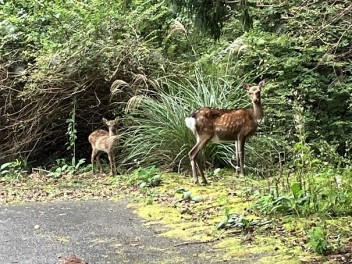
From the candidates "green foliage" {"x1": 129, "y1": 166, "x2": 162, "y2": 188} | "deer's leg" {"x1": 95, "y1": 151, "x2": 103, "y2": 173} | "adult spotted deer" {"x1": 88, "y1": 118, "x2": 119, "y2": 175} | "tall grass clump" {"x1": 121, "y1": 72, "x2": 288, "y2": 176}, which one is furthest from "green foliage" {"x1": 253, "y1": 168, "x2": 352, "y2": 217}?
"deer's leg" {"x1": 95, "y1": 151, "x2": 103, "y2": 173}

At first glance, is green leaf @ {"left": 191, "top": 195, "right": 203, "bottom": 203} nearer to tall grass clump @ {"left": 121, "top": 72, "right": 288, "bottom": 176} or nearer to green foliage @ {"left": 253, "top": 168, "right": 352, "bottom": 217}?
green foliage @ {"left": 253, "top": 168, "right": 352, "bottom": 217}

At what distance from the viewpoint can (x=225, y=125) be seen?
8953 millimetres

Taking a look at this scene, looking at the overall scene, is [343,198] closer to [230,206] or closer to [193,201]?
[230,206]

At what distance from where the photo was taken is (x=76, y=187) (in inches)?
364

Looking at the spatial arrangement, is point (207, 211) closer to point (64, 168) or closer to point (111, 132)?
point (111, 132)

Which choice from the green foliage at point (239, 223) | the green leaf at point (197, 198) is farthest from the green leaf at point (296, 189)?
the green leaf at point (197, 198)

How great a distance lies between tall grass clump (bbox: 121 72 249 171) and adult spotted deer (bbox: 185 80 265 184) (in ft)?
2.48


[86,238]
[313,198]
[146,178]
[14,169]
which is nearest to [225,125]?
[146,178]

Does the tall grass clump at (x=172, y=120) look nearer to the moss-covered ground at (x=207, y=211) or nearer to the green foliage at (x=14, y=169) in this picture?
the moss-covered ground at (x=207, y=211)

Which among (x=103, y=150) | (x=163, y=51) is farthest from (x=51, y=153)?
(x=163, y=51)

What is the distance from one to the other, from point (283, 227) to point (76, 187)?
427 cm

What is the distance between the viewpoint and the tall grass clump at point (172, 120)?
9914 millimetres

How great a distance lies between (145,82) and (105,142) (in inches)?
53.0

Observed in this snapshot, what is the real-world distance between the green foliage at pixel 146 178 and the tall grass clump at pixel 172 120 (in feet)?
2.12
